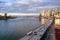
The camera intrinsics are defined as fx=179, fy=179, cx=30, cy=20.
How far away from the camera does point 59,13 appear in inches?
453

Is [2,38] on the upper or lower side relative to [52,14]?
lower

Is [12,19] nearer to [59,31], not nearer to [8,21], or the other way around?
[8,21]

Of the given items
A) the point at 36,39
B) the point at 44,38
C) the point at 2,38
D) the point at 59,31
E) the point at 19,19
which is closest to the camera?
the point at 59,31

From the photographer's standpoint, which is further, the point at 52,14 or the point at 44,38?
the point at 52,14

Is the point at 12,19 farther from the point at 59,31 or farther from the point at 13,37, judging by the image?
the point at 59,31

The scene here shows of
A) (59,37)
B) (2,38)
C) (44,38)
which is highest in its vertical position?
(59,37)

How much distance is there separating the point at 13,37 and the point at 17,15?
6.52 metres

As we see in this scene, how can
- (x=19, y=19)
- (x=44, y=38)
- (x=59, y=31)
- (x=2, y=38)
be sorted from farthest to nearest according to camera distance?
(x=19, y=19) < (x=2, y=38) < (x=44, y=38) < (x=59, y=31)

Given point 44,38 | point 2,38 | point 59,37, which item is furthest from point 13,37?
point 59,37

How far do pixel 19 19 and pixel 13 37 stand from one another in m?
6.27

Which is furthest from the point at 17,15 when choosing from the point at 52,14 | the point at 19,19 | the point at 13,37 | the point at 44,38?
the point at 44,38

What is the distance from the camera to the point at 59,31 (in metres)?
1.24

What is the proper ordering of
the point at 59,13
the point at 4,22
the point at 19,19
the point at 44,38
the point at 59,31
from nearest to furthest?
the point at 59,31 → the point at 44,38 → the point at 59,13 → the point at 4,22 → the point at 19,19

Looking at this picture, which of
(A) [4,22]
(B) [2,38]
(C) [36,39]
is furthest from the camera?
(A) [4,22]
